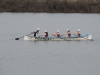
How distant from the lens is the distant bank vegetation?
86.1 metres

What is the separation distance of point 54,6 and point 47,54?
46.4 metres

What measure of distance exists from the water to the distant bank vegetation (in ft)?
58.6

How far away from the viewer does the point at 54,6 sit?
283 ft

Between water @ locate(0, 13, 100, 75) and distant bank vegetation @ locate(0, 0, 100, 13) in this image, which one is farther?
distant bank vegetation @ locate(0, 0, 100, 13)

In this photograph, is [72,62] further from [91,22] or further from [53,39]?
[91,22]

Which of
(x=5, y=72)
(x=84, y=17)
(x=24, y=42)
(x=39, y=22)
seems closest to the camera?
(x=5, y=72)

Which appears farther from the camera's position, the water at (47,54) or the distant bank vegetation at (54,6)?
the distant bank vegetation at (54,6)

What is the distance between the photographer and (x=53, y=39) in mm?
48469

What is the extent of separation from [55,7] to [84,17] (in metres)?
8.92

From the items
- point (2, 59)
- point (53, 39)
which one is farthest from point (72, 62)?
point (53, 39)

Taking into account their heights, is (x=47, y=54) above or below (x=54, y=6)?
below

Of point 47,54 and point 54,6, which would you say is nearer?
point 47,54

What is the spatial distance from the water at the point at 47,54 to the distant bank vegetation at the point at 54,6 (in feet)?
58.6

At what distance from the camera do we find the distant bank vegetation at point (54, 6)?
86.1m
